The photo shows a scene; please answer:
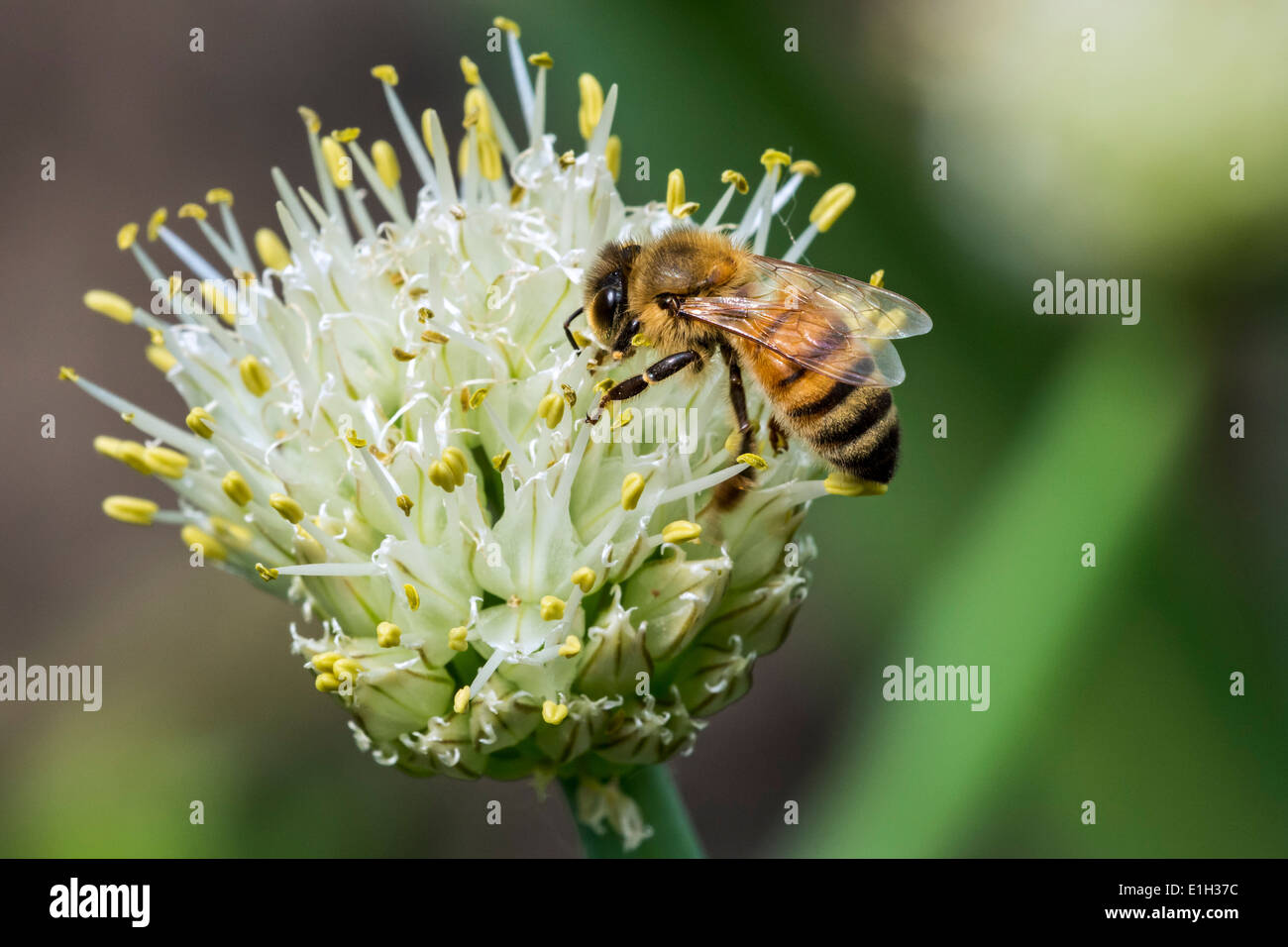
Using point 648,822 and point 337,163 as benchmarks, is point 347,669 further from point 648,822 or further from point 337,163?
point 337,163

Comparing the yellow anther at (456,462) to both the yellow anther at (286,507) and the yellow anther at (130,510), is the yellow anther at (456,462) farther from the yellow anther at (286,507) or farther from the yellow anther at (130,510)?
the yellow anther at (130,510)

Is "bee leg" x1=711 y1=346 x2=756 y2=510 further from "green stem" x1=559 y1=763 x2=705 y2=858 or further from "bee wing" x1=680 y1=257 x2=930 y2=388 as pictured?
"green stem" x1=559 y1=763 x2=705 y2=858

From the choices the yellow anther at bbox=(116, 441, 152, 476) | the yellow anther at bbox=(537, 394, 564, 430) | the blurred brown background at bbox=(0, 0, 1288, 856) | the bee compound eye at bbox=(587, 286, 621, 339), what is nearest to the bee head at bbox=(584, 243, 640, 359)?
the bee compound eye at bbox=(587, 286, 621, 339)

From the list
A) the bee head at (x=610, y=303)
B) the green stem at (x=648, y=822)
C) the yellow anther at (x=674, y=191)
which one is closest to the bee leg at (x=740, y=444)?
the bee head at (x=610, y=303)

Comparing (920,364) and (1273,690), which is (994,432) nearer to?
(920,364)

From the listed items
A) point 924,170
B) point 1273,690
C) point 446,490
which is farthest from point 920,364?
point 446,490

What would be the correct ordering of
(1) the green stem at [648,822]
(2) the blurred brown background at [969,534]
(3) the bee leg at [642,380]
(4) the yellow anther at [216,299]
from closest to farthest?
(3) the bee leg at [642,380]
(1) the green stem at [648,822]
(4) the yellow anther at [216,299]
(2) the blurred brown background at [969,534]
